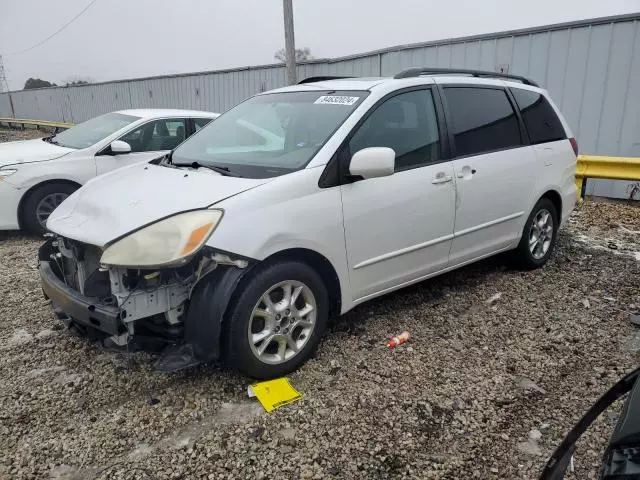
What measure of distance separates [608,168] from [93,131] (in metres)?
6.92

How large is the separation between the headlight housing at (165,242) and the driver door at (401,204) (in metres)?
0.91

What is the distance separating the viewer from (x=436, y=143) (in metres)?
3.73

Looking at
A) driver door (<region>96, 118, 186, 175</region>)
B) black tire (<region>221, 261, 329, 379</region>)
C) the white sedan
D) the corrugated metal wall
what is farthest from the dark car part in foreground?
the corrugated metal wall

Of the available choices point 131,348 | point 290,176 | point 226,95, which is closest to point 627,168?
point 290,176

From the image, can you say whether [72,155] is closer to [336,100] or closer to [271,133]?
[271,133]

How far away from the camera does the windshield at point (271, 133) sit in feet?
10.5

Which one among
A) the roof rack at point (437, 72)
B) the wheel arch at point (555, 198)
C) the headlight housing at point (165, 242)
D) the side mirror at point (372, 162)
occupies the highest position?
the roof rack at point (437, 72)

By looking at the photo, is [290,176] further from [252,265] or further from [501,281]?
[501,281]

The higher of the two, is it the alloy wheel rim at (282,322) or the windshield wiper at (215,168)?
the windshield wiper at (215,168)

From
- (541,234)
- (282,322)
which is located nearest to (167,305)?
(282,322)

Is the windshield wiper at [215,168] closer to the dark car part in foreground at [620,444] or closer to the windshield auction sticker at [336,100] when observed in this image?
the windshield auction sticker at [336,100]

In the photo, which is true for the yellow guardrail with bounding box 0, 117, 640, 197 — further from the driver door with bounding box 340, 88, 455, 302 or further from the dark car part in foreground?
the dark car part in foreground

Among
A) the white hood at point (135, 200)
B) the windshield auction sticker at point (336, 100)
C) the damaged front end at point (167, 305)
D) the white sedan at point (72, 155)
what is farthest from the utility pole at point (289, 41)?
the damaged front end at point (167, 305)

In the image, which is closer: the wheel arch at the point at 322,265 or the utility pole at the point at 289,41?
the wheel arch at the point at 322,265
